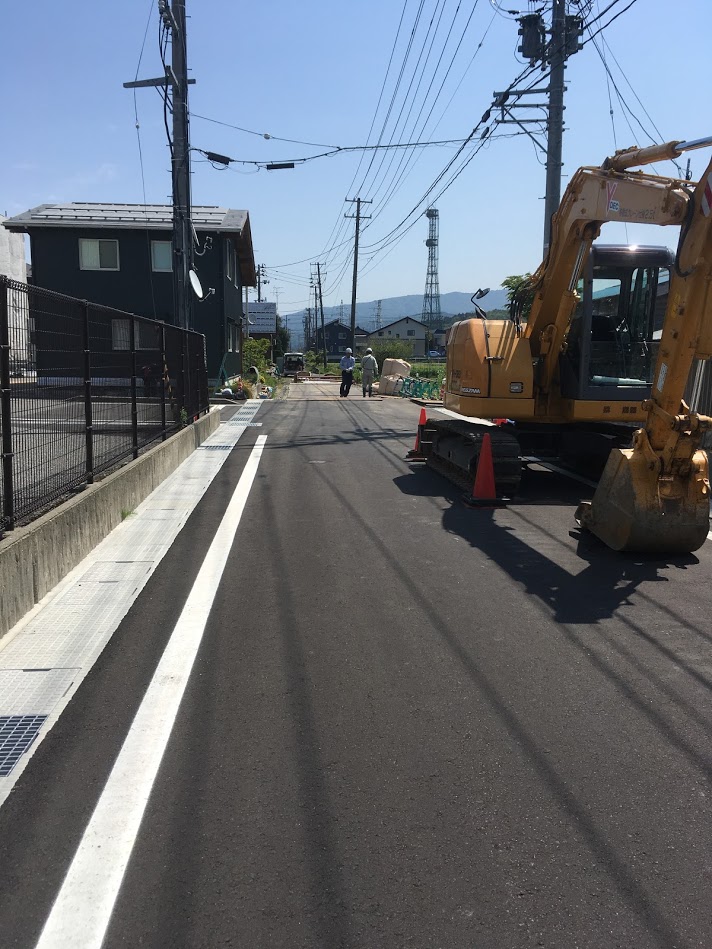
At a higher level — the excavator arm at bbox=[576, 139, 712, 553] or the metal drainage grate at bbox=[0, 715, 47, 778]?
the excavator arm at bbox=[576, 139, 712, 553]

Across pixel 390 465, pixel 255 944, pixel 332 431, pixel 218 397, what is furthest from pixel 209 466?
pixel 218 397

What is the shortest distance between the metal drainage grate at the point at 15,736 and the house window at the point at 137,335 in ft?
18.9

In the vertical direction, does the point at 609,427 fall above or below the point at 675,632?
above

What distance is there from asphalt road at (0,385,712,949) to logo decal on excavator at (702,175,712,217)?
2979mm

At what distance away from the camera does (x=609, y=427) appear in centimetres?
1133

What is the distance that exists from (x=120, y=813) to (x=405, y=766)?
1228 mm

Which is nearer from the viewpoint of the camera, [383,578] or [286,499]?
[383,578]

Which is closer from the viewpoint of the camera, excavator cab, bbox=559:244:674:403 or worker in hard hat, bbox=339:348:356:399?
excavator cab, bbox=559:244:674:403

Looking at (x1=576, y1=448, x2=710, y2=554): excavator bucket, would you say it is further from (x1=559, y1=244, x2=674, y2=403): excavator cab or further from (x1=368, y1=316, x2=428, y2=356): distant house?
(x1=368, y1=316, x2=428, y2=356): distant house

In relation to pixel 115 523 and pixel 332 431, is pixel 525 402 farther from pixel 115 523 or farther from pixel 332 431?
pixel 332 431

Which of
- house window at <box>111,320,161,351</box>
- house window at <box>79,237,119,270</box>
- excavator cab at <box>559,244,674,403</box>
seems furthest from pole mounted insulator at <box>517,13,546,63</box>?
house window at <box>79,237,119,270</box>

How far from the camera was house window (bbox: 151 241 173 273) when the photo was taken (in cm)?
3175

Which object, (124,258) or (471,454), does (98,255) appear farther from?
(471,454)

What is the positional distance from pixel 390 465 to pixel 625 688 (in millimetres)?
9414
